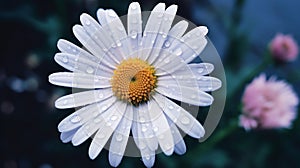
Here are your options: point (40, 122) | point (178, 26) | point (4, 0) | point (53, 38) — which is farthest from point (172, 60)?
point (4, 0)

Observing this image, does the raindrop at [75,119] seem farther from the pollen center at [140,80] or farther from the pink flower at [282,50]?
the pink flower at [282,50]

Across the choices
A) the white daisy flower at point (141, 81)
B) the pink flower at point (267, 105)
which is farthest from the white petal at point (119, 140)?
the pink flower at point (267, 105)

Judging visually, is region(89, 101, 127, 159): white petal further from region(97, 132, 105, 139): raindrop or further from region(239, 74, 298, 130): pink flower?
region(239, 74, 298, 130): pink flower

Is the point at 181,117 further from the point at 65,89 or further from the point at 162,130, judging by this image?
the point at 65,89

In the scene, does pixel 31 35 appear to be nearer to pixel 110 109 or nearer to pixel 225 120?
pixel 225 120

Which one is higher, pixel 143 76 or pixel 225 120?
pixel 143 76

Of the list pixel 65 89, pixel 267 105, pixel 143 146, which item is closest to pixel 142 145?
pixel 143 146

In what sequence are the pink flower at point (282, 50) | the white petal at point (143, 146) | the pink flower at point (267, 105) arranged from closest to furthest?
the white petal at point (143, 146) < the pink flower at point (267, 105) < the pink flower at point (282, 50)
